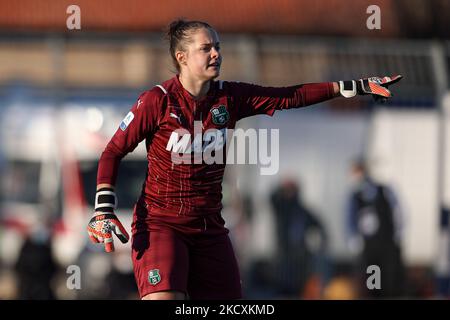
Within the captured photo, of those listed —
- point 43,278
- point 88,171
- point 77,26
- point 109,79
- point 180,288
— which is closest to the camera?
point 180,288

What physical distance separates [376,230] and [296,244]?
1.14 meters

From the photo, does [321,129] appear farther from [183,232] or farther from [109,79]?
[183,232]

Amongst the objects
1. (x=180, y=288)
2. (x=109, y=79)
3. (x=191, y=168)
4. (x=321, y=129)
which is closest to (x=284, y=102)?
(x=191, y=168)

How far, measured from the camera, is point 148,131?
6938 millimetres

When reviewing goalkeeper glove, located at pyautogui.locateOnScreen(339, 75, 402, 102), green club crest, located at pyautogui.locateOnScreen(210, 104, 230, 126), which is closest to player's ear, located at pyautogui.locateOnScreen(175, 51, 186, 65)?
green club crest, located at pyautogui.locateOnScreen(210, 104, 230, 126)

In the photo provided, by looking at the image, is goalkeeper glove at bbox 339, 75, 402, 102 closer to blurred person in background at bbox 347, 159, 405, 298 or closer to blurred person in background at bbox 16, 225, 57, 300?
blurred person in background at bbox 347, 159, 405, 298

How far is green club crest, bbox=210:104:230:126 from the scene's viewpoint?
6.97m

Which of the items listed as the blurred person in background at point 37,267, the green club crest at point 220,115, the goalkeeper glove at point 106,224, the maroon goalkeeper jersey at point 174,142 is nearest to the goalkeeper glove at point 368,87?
the maroon goalkeeper jersey at point 174,142

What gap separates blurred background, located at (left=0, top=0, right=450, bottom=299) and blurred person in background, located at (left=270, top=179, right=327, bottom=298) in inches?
0.7

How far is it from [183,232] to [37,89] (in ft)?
24.7

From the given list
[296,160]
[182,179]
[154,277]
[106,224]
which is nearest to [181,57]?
[182,179]

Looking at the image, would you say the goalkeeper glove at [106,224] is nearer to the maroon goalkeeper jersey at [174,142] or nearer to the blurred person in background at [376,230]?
the maroon goalkeeper jersey at [174,142]

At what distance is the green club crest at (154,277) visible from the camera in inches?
267
